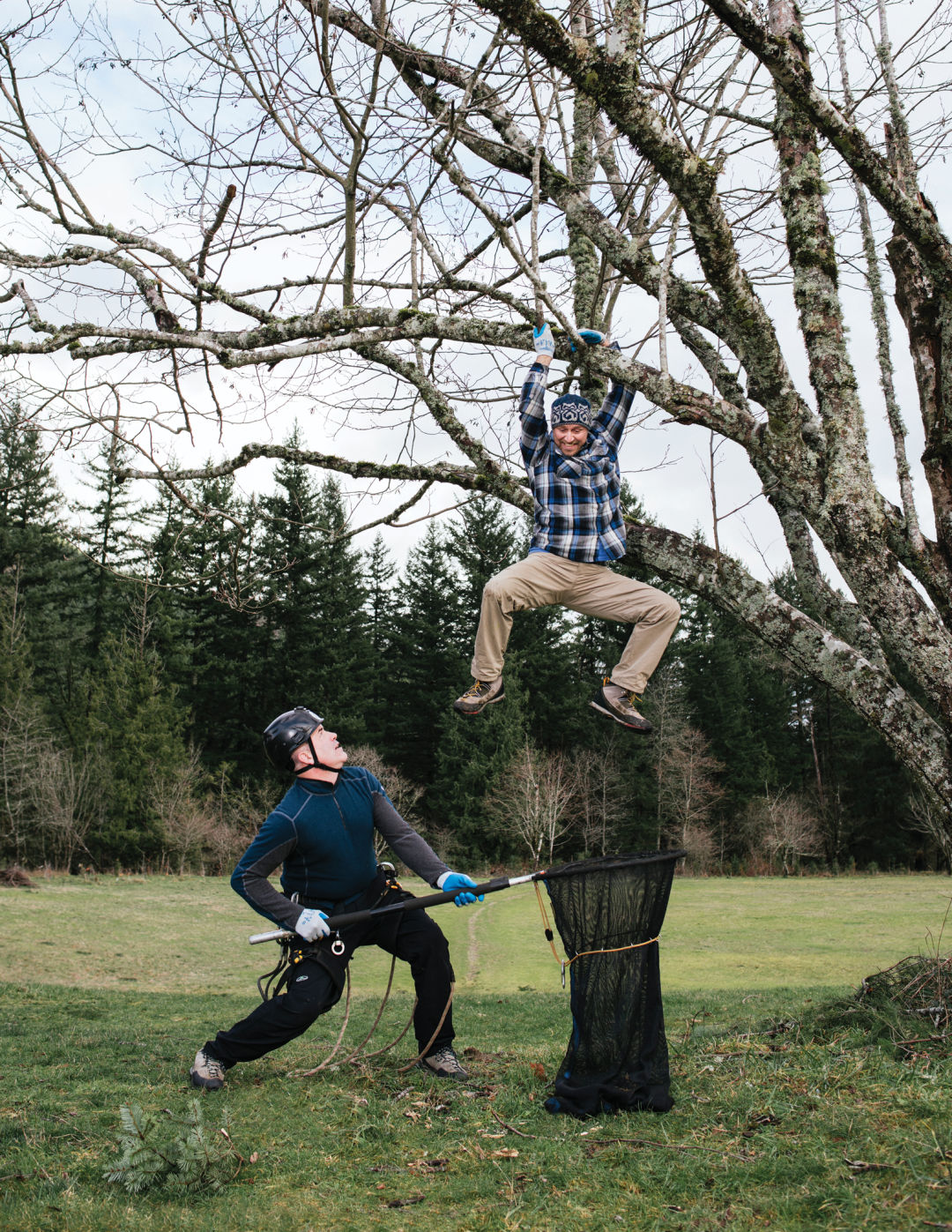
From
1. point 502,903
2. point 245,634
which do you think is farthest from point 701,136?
point 245,634

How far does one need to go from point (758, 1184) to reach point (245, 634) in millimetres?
38220

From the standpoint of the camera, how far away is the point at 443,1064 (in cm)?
493

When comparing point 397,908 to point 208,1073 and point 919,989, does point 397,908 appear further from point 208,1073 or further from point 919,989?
point 919,989

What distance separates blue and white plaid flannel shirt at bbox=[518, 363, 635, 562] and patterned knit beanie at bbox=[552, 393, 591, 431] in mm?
69

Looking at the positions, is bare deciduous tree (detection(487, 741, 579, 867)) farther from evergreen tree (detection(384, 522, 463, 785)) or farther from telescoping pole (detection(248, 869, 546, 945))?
telescoping pole (detection(248, 869, 546, 945))

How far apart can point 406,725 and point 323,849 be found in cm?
3783

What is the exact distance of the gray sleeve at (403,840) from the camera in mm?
4922

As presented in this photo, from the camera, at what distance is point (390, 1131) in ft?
12.9

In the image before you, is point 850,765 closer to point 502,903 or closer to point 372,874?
point 502,903

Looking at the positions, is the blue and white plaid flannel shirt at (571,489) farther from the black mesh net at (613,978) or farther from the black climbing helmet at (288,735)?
the black mesh net at (613,978)

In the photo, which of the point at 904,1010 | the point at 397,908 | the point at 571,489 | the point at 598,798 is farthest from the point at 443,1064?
the point at 598,798

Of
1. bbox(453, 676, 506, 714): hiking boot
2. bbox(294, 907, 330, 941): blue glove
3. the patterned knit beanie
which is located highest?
the patterned knit beanie

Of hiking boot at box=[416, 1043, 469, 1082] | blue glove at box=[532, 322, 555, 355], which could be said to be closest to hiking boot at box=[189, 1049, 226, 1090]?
hiking boot at box=[416, 1043, 469, 1082]

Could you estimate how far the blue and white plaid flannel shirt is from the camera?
5.12m
